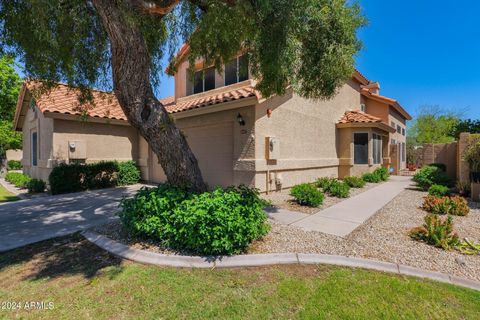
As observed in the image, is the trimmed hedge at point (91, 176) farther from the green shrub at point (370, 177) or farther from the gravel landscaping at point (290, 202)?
the green shrub at point (370, 177)

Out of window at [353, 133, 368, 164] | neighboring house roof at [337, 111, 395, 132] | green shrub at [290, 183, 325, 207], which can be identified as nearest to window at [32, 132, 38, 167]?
green shrub at [290, 183, 325, 207]

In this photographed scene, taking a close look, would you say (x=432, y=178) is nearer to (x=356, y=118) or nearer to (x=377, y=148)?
(x=377, y=148)

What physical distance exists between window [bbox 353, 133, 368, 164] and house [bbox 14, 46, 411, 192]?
6 cm

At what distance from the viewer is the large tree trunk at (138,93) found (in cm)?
477

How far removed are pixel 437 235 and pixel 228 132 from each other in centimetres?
761

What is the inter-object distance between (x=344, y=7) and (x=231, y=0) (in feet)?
10.2

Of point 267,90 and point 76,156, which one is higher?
point 267,90

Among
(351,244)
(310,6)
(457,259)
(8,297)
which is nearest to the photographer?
(8,297)

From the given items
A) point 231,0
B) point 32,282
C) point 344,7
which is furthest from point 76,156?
point 344,7

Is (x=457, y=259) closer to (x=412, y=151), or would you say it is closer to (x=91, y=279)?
(x=91, y=279)

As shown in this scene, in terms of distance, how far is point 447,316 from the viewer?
2.87 m

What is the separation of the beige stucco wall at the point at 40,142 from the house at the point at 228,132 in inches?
2.1

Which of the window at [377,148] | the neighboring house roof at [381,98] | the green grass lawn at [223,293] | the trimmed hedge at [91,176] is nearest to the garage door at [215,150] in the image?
the trimmed hedge at [91,176]

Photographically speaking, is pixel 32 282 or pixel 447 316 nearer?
pixel 447 316
